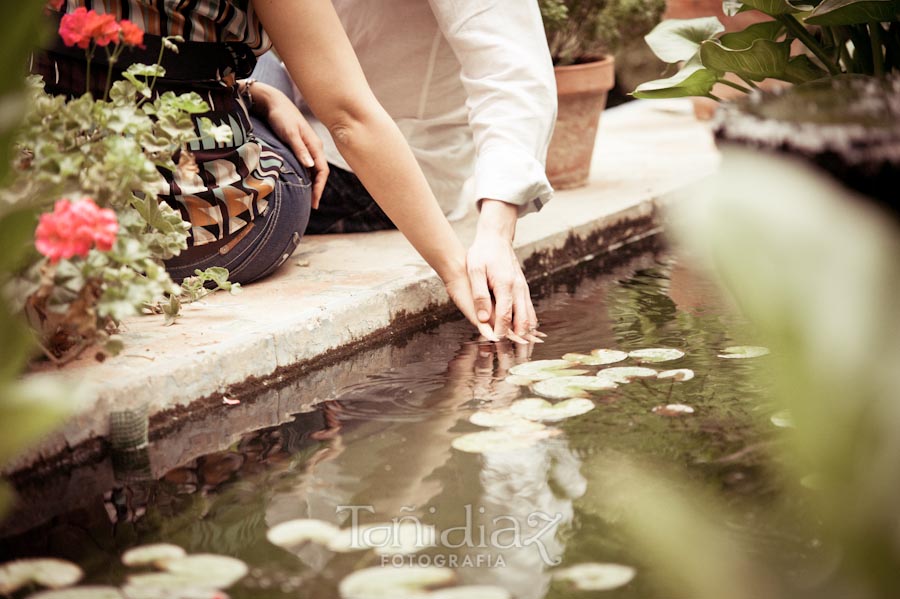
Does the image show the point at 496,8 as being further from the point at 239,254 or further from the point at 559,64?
the point at 559,64

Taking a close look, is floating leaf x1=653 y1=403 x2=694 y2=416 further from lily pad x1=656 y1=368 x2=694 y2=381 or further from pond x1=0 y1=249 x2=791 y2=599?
lily pad x1=656 y1=368 x2=694 y2=381

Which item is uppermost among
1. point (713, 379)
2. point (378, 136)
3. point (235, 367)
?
point (378, 136)

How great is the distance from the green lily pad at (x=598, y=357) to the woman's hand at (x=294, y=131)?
77 centimetres

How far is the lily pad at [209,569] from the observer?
1.20 metres

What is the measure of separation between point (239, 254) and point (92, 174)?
2.21ft

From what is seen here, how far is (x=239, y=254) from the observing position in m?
2.12

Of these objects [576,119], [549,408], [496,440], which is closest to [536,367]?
[549,408]

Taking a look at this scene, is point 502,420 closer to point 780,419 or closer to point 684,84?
point 780,419

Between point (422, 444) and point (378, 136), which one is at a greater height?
point (378, 136)

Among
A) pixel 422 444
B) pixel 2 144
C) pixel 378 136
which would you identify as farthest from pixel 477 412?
pixel 2 144

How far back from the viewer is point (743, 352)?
1962 millimetres

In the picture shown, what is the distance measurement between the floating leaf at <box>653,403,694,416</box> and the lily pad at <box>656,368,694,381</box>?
0.13 meters

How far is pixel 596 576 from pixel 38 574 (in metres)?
0.65

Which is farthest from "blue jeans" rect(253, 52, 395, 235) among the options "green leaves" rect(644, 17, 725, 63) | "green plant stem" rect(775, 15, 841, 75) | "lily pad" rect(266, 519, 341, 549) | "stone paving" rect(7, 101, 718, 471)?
"lily pad" rect(266, 519, 341, 549)
